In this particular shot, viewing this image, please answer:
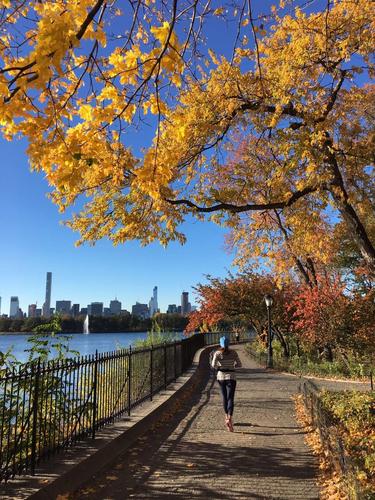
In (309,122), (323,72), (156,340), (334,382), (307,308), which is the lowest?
(334,382)

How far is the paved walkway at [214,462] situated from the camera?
5586 millimetres

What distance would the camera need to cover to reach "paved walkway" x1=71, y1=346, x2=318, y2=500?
5.59 metres

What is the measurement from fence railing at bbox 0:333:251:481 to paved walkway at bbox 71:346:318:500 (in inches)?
30.7

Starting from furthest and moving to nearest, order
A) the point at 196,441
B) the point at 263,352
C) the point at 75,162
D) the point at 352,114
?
the point at 263,352 < the point at 352,114 < the point at 196,441 < the point at 75,162

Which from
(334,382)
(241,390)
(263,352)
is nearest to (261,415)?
(241,390)

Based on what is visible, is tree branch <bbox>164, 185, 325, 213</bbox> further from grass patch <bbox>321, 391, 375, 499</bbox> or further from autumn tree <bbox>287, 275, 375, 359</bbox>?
autumn tree <bbox>287, 275, 375, 359</bbox>

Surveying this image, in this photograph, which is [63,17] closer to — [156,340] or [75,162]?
[75,162]

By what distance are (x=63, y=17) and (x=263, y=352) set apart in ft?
95.4

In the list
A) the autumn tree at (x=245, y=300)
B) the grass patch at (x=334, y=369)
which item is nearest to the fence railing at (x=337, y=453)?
the grass patch at (x=334, y=369)

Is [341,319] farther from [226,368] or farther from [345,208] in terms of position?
[226,368]

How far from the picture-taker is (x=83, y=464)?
19.9ft

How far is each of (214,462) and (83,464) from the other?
6.23 ft

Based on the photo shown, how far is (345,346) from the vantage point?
794 inches

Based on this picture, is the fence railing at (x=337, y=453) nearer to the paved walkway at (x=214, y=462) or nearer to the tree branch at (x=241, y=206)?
the paved walkway at (x=214, y=462)
